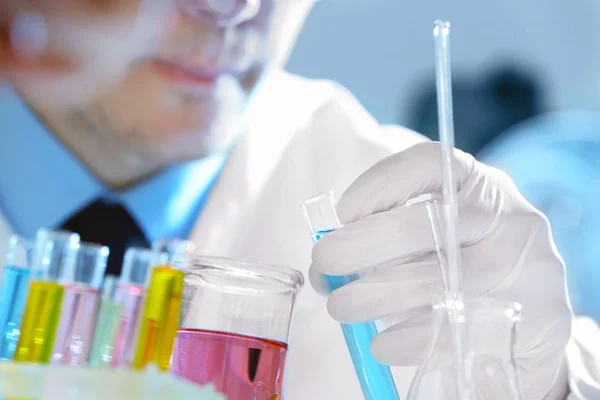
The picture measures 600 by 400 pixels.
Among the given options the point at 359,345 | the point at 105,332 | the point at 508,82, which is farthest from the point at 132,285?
the point at 508,82

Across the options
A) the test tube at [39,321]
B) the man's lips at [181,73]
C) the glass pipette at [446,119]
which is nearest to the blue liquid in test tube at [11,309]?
the test tube at [39,321]

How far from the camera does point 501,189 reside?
0.84 meters

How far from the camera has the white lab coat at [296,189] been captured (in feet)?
3.79

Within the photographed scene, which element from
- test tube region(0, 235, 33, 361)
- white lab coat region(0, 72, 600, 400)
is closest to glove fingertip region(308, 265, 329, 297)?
test tube region(0, 235, 33, 361)

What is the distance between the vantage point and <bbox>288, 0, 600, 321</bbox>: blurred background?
2121 millimetres

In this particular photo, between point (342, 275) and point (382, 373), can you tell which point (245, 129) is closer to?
point (342, 275)

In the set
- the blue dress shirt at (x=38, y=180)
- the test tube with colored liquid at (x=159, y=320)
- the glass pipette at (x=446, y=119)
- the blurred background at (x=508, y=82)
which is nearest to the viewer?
the test tube with colored liquid at (x=159, y=320)

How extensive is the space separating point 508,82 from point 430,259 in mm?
1795

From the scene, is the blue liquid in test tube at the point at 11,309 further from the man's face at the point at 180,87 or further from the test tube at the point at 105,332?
the man's face at the point at 180,87

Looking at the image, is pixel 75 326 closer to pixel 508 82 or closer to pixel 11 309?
pixel 11 309

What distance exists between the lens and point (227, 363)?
0.51 meters

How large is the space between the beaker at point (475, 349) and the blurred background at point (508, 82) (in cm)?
154

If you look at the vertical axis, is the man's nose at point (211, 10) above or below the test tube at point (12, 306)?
above

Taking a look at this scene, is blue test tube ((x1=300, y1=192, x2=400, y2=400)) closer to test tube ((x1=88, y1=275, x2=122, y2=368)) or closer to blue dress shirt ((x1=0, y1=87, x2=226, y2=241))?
test tube ((x1=88, y1=275, x2=122, y2=368))
